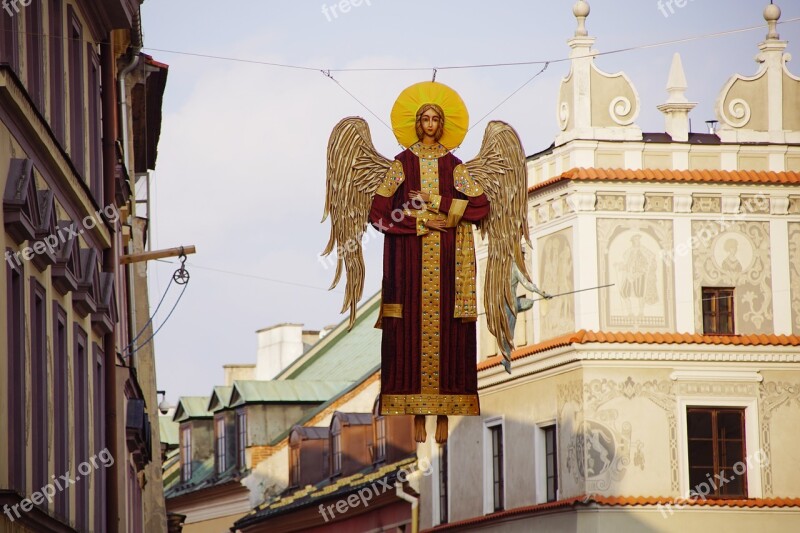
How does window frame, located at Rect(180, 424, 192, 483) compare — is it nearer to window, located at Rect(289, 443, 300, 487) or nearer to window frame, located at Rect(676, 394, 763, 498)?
window, located at Rect(289, 443, 300, 487)

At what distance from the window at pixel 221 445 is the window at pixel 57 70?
38328 millimetres

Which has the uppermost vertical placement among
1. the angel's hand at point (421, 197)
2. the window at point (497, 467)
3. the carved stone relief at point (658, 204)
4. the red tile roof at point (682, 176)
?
the red tile roof at point (682, 176)

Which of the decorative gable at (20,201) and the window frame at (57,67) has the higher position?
the window frame at (57,67)

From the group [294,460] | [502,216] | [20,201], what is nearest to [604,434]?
[294,460]

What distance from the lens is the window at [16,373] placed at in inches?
704

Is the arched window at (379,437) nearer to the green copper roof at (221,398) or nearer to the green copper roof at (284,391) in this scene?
the green copper roof at (284,391)

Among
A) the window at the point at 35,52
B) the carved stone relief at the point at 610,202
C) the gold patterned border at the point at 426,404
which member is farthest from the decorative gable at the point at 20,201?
the carved stone relief at the point at 610,202

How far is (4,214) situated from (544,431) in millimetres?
25039

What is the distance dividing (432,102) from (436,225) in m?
1.24

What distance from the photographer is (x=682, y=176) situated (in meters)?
39.8

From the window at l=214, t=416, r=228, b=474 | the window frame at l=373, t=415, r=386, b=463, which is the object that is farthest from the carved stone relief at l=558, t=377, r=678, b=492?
the window at l=214, t=416, r=228, b=474

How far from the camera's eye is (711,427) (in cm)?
4006

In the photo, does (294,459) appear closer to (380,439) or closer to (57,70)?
(380,439)

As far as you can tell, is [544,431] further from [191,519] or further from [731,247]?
[191,519]
